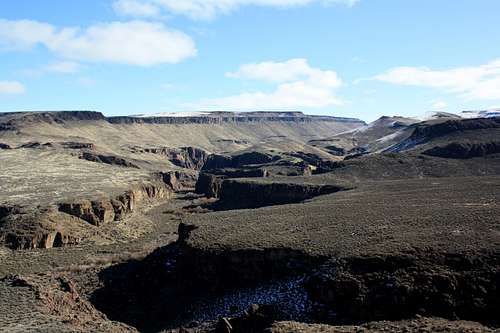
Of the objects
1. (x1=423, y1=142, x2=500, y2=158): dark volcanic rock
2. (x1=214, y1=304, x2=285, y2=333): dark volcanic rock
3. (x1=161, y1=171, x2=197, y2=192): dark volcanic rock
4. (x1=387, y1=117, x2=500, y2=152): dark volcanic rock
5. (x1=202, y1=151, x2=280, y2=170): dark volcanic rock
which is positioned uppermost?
(x1=387, y1=117, x2=500, y2=152): dark volcanic rock

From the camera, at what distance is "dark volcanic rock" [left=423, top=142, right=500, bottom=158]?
77856mm

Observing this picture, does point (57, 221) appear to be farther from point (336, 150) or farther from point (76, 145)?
point (336, 150)

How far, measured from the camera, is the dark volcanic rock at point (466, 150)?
255 feet

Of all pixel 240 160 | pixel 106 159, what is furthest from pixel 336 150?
pixel 106 159

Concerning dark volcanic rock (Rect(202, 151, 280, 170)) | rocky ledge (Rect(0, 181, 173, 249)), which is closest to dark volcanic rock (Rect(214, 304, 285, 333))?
rocky ledge (Rect(0, 181, 173, 249))

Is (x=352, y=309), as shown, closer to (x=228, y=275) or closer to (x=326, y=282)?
(x=326, y=282)

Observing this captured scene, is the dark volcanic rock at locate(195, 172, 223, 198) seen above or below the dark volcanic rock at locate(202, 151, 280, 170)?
below

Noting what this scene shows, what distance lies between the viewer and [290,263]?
31.3 metres

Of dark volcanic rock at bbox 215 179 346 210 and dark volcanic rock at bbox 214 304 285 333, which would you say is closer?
dark volcanic rock at bbox 214 304 285 333

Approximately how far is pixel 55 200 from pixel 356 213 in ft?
120

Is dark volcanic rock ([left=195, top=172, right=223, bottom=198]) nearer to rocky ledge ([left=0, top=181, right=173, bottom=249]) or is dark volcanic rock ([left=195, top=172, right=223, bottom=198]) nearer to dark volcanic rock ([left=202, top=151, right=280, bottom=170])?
rocky ledge ([left=0, top=181, right=173, bottom=249])

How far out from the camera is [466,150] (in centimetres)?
7962

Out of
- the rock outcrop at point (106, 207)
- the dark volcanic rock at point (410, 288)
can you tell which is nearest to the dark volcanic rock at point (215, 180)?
the rock outcrop at point (106, 207)

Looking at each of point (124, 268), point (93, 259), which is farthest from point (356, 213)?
point (93, 259)
